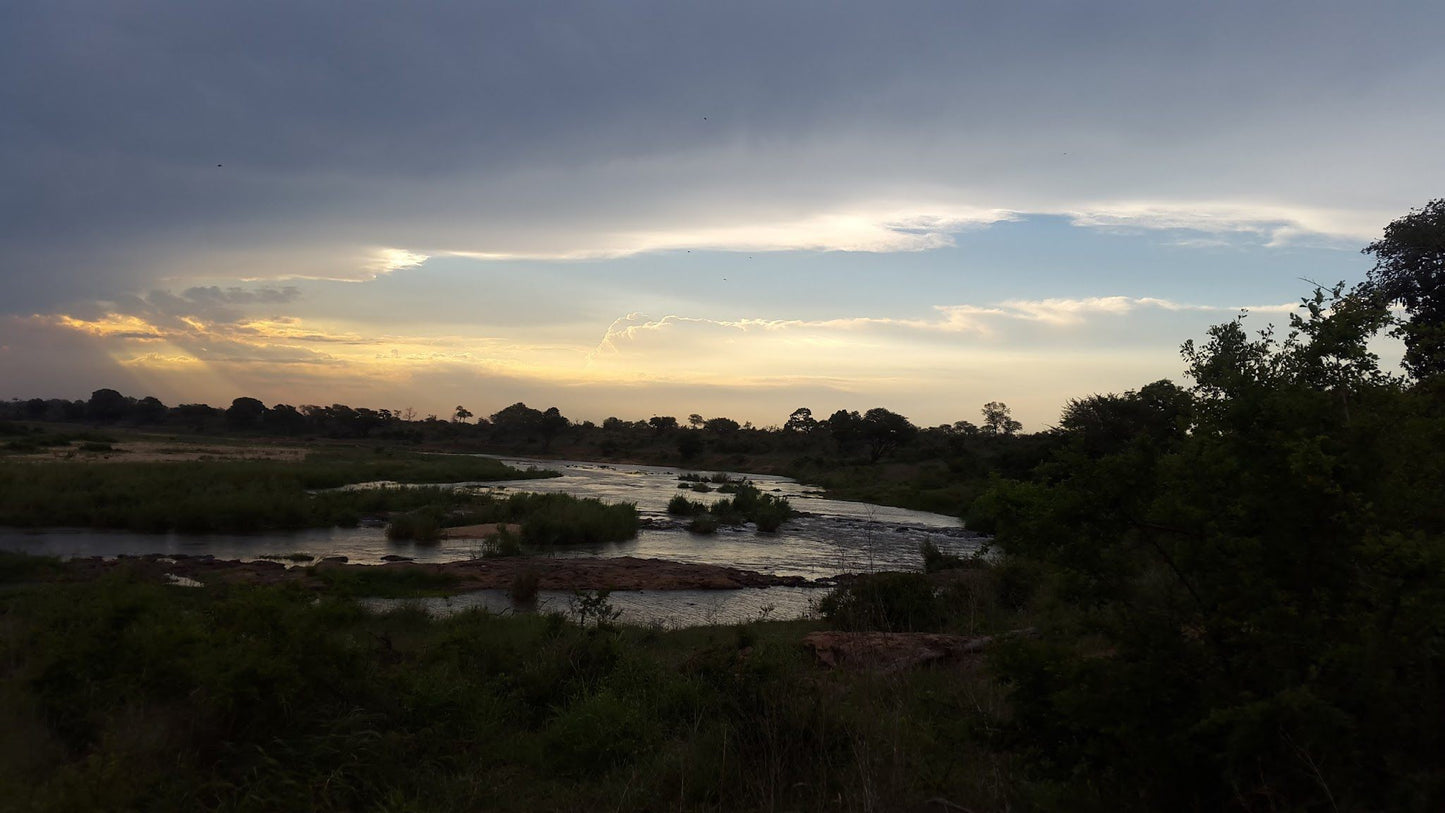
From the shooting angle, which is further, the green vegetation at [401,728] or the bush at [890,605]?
the bush at [890,605]

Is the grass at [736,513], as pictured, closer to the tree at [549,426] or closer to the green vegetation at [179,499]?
the green vegetation at [179,499]

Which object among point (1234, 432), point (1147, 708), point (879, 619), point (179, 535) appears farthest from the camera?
point (179, 535)

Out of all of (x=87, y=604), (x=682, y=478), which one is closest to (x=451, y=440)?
(x=682, y=478)

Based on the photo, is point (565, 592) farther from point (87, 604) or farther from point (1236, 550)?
point (1236, 550)

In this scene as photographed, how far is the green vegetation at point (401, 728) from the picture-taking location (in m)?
5.33

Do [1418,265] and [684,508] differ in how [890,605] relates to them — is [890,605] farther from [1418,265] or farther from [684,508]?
[684,508]

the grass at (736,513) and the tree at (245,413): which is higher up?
the tree at (245,413)

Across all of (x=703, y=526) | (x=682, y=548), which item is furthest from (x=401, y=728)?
(x=703, y=526)

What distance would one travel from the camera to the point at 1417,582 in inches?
134

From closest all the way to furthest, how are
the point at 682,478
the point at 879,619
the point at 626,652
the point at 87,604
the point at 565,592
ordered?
the point at 87,604, the point at 626,652, the point at 879,619, the point at 565,592, the point at 682,478

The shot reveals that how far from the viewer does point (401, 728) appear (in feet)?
21.9

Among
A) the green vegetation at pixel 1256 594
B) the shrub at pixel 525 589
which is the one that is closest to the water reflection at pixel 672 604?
the shrub at pixel 525 589

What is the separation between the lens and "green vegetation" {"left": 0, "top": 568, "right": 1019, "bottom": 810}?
533 cm

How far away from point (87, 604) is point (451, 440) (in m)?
129
